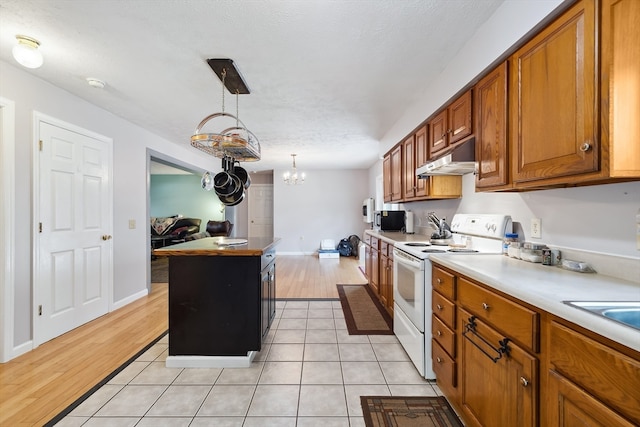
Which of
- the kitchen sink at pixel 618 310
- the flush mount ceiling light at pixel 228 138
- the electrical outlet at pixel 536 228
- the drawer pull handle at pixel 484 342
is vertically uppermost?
the flush mount ceiling light at pixel 228 138

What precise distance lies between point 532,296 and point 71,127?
12.6ft

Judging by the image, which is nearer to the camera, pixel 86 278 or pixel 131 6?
pixel 131 6

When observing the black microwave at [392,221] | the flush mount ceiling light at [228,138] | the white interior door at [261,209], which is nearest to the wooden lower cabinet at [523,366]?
the flush mount ceiling light at [228,138]

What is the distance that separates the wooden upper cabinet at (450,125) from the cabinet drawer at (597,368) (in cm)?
151

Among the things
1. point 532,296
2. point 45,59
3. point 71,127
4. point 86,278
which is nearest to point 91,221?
point 86,278

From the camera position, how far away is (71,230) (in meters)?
2.75

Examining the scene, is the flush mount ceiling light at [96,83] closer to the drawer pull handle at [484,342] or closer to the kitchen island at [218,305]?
the kitchen island at [218,305]

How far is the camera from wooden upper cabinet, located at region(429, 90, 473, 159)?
2.03 m

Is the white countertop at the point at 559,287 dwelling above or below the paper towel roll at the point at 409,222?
below

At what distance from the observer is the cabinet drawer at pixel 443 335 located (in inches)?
62.9

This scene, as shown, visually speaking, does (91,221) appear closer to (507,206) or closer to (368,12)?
(368,12)

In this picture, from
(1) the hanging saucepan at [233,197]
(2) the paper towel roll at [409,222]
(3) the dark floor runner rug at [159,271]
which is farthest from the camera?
(3) the dark floor runner rug at [159,271]

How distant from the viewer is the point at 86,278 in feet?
9.53

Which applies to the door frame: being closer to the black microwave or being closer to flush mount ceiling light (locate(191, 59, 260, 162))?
flush mount ceiling light (locate(191, 59, 260, 162))
